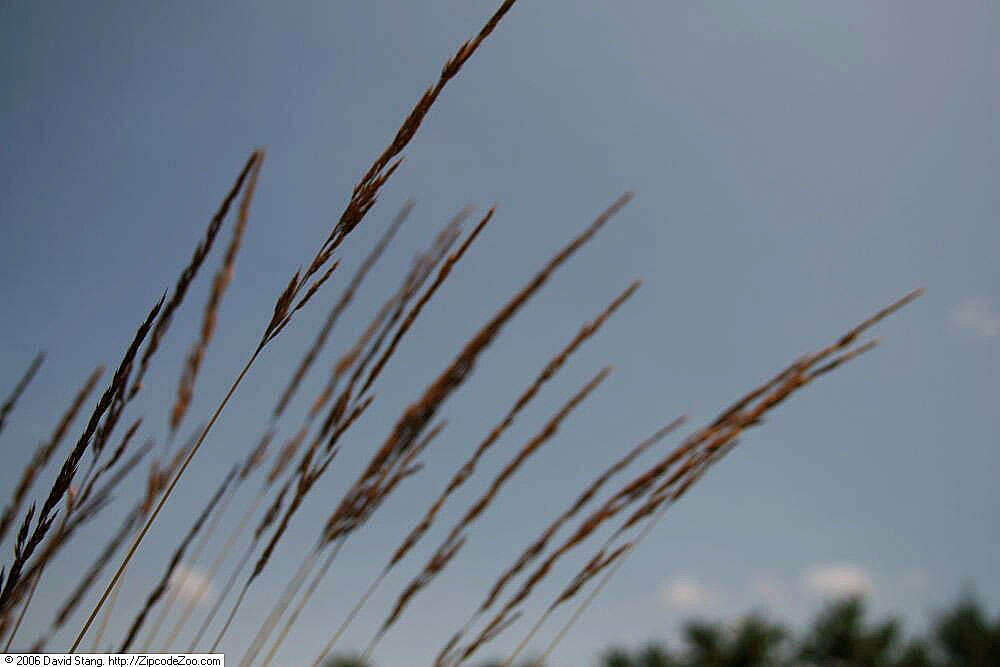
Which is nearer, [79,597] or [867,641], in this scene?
[79,597]

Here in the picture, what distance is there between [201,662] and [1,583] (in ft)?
1.14

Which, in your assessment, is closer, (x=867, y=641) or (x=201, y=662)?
(x=201, y=662)

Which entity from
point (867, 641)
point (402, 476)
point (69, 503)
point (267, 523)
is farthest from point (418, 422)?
point (867, 641)

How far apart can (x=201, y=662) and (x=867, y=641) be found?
21.9m

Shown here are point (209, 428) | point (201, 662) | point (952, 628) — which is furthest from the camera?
point (952, 628)

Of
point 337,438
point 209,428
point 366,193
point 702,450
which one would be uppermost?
point 366,193

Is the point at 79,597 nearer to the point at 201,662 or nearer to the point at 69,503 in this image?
the point at 69,503

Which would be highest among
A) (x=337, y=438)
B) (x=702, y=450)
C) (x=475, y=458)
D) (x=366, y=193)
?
(x=366, y=193)

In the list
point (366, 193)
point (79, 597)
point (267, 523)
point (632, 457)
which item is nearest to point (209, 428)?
point (267, 523)

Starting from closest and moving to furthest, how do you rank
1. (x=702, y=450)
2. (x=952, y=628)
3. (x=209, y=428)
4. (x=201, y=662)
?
(x=702, y=450) < (x=209, y=428) < (x=201, y=662) < (x=952, y=628)

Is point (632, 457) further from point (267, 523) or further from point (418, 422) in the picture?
point (267, 523)

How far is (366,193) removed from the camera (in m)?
0.79

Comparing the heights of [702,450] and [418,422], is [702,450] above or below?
below

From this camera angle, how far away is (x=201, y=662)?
0.96 metres
